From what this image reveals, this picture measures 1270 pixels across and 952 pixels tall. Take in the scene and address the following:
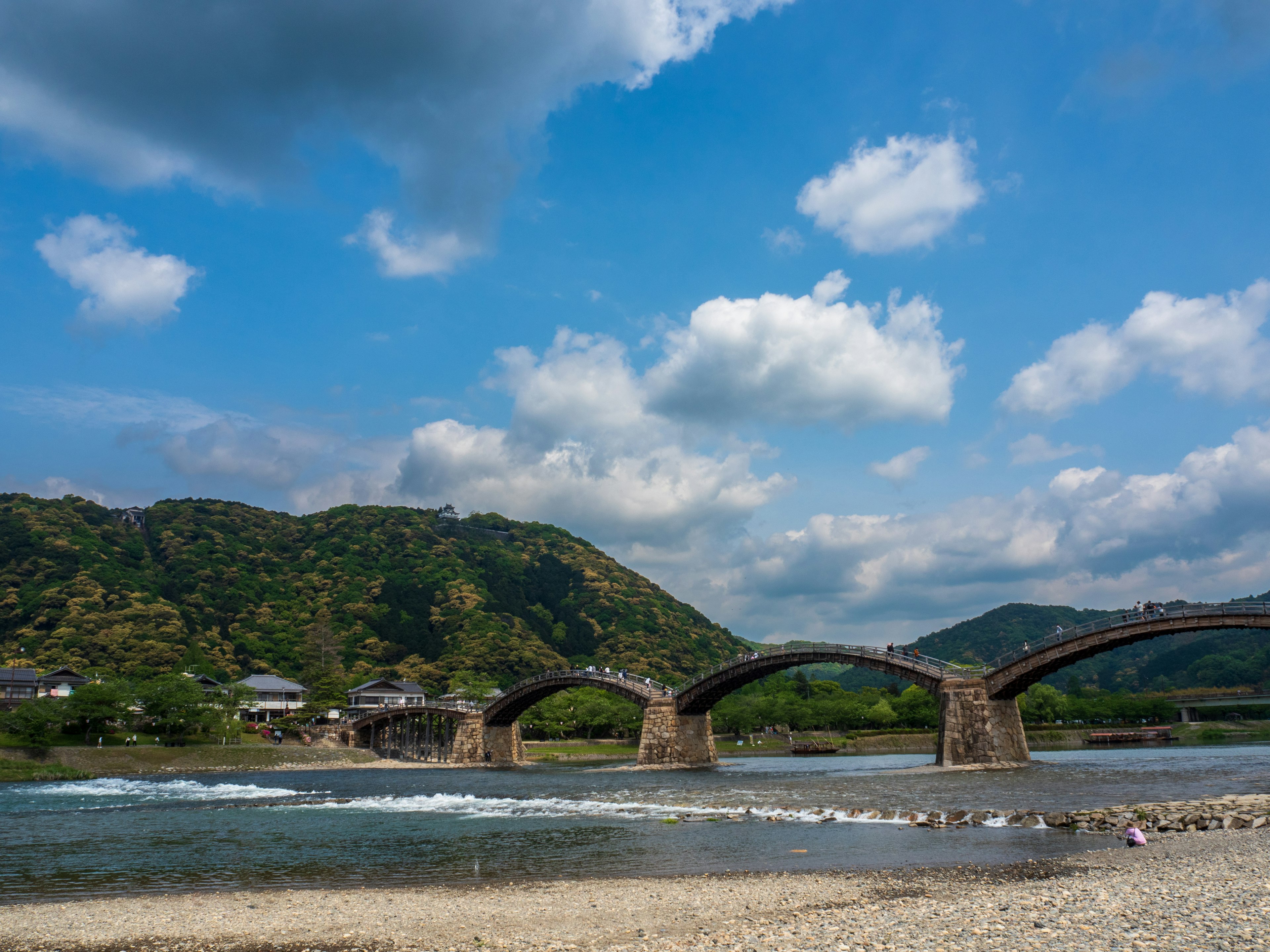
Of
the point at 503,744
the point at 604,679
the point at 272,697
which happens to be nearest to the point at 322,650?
the point at 272,697

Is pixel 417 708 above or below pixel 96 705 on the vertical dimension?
below

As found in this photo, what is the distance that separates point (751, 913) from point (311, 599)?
141 m

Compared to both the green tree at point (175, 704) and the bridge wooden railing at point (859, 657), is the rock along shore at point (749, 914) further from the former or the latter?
the green tree at point (175, 704)

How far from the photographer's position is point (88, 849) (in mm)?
21062

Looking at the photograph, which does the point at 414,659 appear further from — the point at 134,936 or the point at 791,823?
the point at 134,936

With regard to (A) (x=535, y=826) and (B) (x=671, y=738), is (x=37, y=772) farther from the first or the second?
(A) (x=535, y=826)

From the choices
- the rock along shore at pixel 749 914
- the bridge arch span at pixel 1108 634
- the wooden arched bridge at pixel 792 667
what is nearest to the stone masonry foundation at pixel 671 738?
the wooden arched bridge at pixel 792 667

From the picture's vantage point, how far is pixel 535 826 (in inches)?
957

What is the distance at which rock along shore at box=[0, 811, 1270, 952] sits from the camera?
9.16 meters

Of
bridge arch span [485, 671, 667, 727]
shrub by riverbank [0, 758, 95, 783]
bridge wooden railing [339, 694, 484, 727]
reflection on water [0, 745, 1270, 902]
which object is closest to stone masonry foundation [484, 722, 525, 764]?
bridge arch span [485, 671, 667, 727]

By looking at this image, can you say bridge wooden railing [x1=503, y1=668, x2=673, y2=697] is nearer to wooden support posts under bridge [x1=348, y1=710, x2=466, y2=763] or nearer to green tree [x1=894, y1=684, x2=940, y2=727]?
wooden support posts under bridge [x1=348, y1=710, x2=466, y2=763]

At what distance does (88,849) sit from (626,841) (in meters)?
14.5

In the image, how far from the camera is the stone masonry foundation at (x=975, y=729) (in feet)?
127

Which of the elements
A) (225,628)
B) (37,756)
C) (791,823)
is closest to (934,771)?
(791,823)
